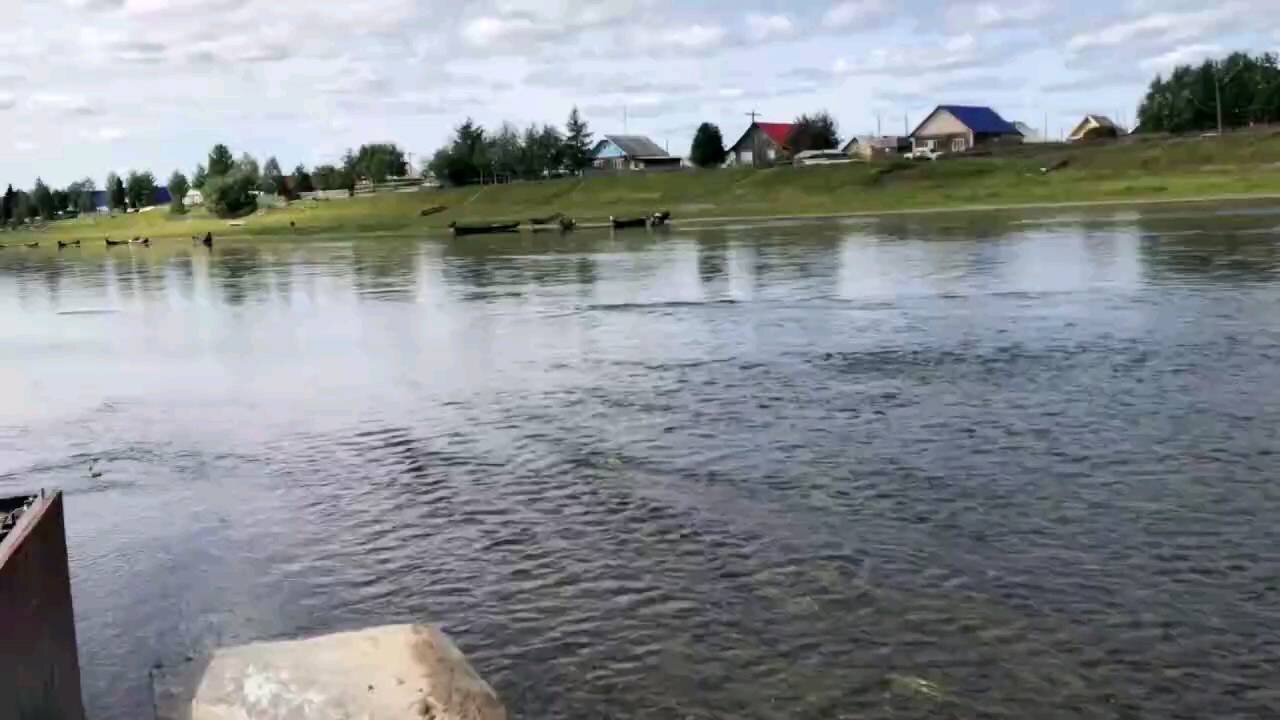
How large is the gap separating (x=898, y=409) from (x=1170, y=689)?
857 cm

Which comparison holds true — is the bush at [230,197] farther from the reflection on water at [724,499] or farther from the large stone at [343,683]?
the large stone at [343,683]

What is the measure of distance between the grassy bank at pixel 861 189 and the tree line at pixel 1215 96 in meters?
39.4

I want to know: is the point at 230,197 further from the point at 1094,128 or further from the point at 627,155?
the point at 1094,128

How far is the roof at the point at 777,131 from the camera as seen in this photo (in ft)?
549

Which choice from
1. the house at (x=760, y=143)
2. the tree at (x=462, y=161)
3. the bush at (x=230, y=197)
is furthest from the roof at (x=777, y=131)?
the bush at (x=230, y=197)

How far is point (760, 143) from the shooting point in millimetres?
168500

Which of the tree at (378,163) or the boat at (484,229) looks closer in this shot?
the boat at (484,229)

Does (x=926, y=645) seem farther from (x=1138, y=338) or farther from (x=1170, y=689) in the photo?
(x=1138, y=338)

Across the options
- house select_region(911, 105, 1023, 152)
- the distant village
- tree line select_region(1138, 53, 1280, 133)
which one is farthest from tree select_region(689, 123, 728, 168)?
tree line select_region(1138, 53, 1280, 133)

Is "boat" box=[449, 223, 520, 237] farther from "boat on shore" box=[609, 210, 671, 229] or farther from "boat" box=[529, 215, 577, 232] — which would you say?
"boat on shore" box=[609, 210, 671, 229]

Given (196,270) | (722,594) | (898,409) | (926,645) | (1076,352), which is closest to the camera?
(926,645)

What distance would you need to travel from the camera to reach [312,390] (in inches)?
826

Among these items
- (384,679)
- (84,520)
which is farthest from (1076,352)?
(384,679)

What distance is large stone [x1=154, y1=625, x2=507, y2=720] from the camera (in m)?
6.66
